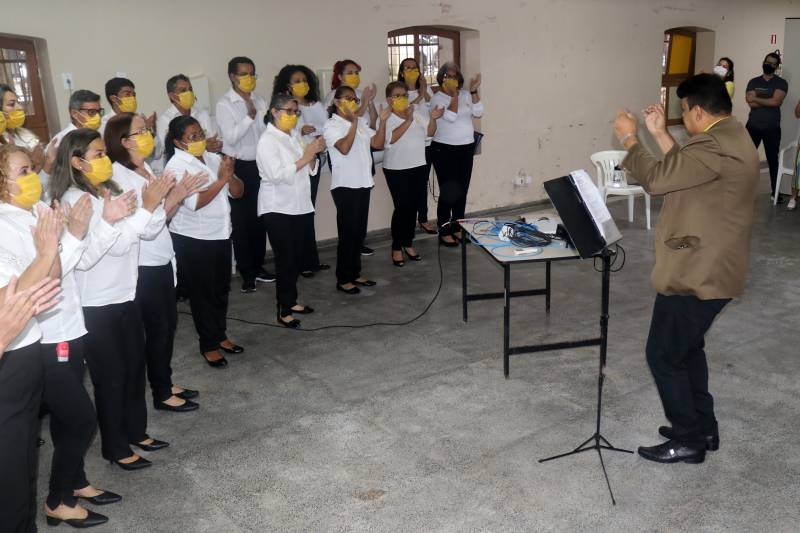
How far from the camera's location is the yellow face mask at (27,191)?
2494 millimetres

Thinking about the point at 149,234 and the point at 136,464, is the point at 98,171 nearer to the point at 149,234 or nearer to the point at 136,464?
the point at 149,234

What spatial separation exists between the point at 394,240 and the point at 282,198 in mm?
1922

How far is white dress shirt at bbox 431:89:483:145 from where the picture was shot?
6.86m

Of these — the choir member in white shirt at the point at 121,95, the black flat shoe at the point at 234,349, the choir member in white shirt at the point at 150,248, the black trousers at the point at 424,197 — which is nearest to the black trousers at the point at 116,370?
the choir member in white shirt at the point at 150,248

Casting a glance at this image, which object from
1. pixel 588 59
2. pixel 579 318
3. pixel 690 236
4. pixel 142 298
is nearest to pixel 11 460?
pixel 142 298

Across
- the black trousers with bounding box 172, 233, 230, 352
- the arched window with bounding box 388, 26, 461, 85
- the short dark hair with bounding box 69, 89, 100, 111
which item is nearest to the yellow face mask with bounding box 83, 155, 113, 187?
the black trousers with bounding box 172, 233, 230, 352

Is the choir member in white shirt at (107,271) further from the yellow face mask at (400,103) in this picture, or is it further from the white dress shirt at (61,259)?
the yellow face mask at (400,103)

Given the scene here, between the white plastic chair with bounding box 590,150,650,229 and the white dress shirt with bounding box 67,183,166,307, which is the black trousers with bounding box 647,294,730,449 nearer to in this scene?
the white dress shirt with bounding box 67,183,166,307

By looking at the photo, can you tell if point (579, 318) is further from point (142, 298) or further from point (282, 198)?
point (142, 298)

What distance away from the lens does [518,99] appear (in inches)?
336

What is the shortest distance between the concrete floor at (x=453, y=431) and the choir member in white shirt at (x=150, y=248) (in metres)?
0.42

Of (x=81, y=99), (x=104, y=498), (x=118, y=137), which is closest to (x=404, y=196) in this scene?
(x=81, y=99)

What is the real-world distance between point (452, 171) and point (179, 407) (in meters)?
3.85

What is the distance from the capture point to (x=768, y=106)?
851 cm
